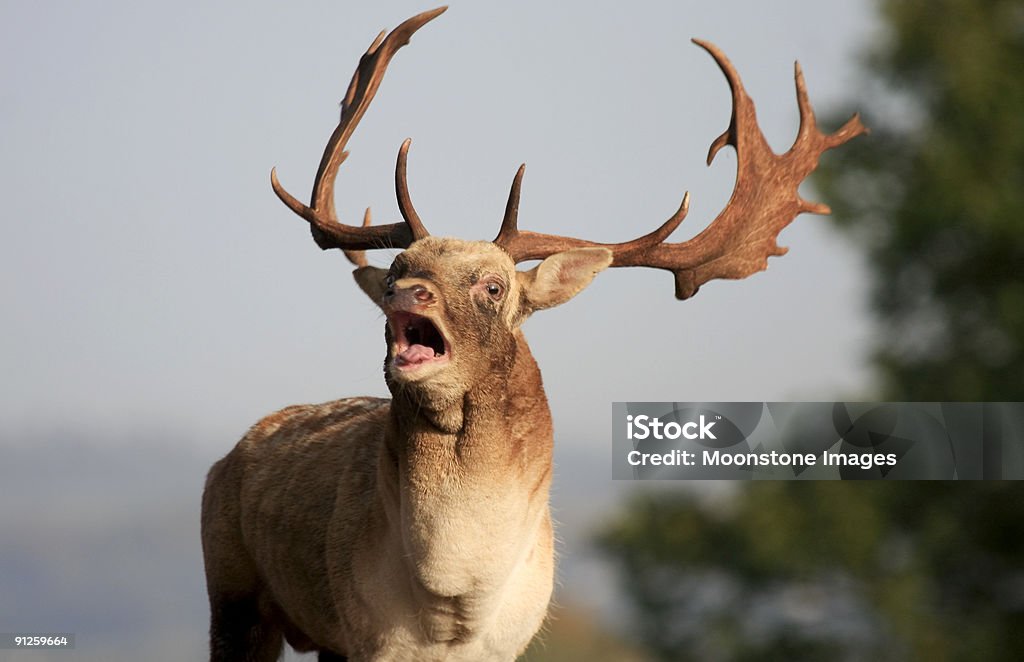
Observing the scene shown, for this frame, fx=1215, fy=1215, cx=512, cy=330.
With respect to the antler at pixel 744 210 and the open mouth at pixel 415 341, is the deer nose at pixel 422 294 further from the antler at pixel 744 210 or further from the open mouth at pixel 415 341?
the antler at pixel 744 210

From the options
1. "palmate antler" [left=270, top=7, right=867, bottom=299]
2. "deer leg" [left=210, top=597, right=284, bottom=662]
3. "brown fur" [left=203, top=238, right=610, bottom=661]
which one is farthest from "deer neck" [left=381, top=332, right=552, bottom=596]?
"deer leg" [left=210, top=597, right=284, bottom=662]

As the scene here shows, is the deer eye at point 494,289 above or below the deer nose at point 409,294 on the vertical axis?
above

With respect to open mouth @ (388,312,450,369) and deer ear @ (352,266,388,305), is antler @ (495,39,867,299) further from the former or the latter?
open mouth @ (388,312,450,369)

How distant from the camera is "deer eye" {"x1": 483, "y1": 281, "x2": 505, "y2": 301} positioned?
4.90m

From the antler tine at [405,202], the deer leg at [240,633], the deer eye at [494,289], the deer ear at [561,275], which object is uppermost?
the antler tine at [405,202]

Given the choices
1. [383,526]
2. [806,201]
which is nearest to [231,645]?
[383,526]

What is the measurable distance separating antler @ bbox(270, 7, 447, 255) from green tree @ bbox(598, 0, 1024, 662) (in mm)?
6309

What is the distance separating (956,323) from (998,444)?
1.87 m

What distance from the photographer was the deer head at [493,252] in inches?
183

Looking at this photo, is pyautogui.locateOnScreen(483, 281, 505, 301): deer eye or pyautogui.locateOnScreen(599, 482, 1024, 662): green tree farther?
pyautogui.locateOnScreen(599, 482, 1024, 662): green tree

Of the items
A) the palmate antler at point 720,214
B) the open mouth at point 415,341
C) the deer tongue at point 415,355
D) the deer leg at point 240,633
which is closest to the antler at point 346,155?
the palmate antler at point 720,214

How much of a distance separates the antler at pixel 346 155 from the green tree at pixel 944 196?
284 inches

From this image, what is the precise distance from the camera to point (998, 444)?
11.0 metres

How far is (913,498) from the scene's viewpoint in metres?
12.2
